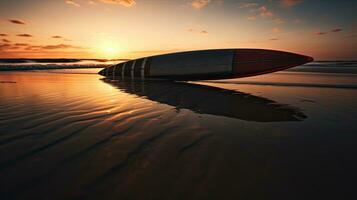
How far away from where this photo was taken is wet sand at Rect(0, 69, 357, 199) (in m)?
1.25

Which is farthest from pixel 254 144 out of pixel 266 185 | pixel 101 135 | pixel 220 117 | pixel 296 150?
pixel 101 135

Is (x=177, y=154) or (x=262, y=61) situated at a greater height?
(x=262, y=61)

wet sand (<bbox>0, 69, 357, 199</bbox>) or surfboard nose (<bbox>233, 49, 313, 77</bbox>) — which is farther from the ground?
surfboard nose (<bbox>233, 49, 313, 77</bbox>)

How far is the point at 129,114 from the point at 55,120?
38.8 inches

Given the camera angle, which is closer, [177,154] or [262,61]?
[177,154]

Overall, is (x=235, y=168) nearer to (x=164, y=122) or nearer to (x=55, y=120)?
(x=164, y=122)

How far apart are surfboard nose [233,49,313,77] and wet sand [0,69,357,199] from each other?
2589 mm

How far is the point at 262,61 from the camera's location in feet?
18.0

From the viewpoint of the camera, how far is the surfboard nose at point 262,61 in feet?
17.6

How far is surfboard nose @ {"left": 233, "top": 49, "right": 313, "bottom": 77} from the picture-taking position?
5.37 metres

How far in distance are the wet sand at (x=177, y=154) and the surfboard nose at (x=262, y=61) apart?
8.50 ft

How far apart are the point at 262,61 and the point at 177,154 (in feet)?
15.7

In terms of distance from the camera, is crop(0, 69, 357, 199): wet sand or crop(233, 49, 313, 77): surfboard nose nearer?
crop(0, 69, 357, 199): wet sand

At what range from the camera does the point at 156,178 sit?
136 cm
